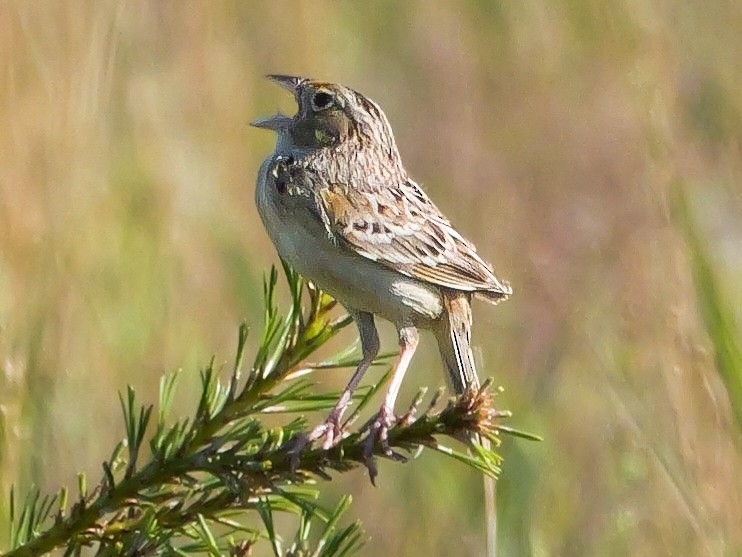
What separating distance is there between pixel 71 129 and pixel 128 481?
4.49ft

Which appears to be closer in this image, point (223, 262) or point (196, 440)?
point (196, 440)

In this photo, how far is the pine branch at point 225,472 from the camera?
70.0 inches

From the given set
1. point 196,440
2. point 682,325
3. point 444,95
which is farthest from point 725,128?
point 196,440

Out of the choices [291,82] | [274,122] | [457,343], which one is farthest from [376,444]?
[291,82]

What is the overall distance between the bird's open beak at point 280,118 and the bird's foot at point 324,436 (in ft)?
2.52

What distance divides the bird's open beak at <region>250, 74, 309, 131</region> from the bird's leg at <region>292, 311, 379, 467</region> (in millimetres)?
499

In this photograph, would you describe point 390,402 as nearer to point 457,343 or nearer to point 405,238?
point 457,343

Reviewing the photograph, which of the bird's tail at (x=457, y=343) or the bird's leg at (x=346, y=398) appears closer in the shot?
the bird's leg at (x=346, y=398)

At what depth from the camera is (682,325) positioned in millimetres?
2711

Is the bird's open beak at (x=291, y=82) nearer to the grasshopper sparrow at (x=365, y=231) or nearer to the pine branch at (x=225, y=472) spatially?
the grasshopper sparrow at (x=365, y=231)

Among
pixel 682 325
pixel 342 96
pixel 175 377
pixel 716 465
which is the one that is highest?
pixel 342 96

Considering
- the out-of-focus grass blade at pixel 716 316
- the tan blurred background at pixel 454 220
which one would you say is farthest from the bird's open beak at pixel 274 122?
the out-of-focus grass blade at pixel 716 316

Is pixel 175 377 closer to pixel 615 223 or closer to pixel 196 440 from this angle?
pixel 196 440

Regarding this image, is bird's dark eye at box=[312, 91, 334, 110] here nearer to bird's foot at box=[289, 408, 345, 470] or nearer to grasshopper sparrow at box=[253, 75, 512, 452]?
grasshopper sparrow at box=[253, 75, 512, 452]
